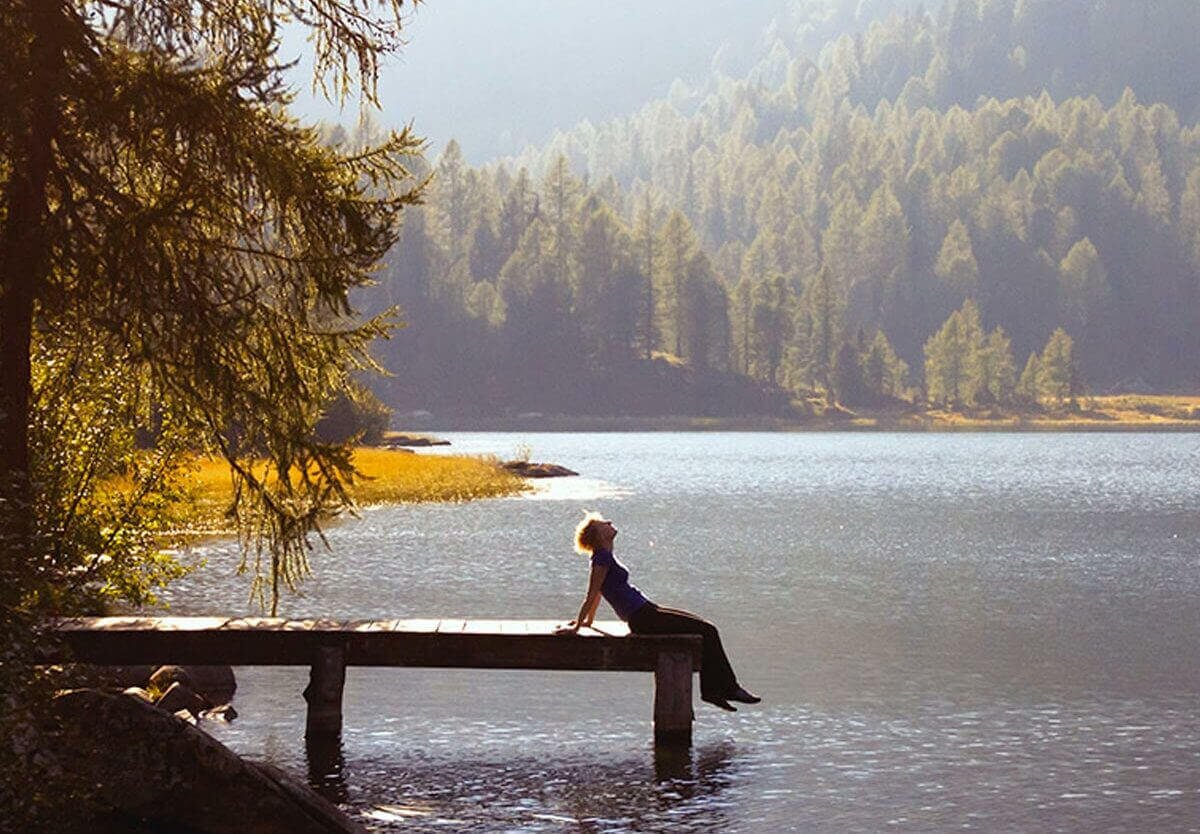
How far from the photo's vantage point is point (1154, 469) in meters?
112

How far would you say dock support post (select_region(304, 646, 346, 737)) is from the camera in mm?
20891

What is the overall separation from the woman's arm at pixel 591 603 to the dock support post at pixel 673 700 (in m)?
1.00

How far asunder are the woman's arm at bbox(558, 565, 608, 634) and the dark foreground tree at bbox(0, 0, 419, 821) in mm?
3328

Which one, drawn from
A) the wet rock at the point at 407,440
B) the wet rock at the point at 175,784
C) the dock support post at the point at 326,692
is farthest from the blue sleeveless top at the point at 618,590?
the wet rock at the point at 407,440

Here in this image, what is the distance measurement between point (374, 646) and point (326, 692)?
1166mm

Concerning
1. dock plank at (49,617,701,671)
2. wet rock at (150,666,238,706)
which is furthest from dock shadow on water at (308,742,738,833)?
wet rock at (150,666,238,706)

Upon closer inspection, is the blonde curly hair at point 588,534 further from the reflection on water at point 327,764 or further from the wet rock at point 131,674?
the wet rock at point 131,674

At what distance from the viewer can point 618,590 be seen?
20.8 meters

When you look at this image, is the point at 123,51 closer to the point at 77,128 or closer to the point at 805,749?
the point at 77,128

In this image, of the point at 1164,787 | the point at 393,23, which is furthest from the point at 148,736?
the point at 1164,787

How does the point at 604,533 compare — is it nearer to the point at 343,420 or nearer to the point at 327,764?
the point at 327,764

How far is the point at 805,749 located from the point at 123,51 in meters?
12.1

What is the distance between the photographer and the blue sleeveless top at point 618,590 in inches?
818

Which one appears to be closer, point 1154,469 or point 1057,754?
point 1057,754
